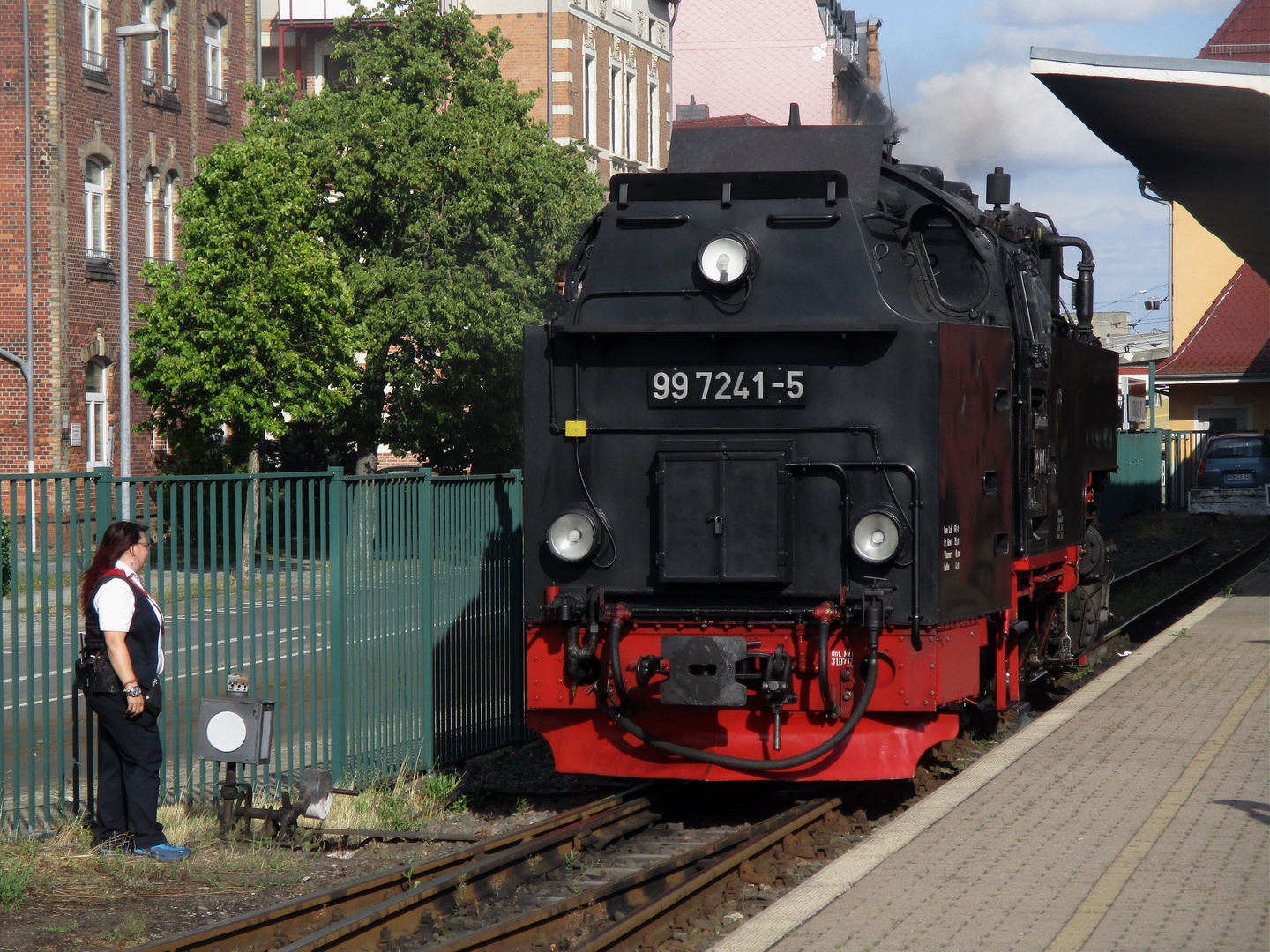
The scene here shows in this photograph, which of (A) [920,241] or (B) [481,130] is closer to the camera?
(A) [920,241]

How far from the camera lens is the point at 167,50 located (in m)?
31.8

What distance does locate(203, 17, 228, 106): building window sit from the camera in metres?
33.6

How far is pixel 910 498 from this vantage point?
26.5ft

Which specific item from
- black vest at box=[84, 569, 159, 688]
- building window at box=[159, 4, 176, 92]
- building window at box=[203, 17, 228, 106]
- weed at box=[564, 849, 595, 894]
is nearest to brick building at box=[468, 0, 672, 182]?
building window at box=[203, 17, 228, 106]

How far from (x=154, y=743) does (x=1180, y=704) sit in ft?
25.3

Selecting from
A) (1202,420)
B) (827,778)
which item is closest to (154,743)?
(827,778)

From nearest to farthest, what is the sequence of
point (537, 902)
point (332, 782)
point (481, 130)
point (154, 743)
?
point (537, 902), point (154, 743), point (332, 782), point (481, 130)

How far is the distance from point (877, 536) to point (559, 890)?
252 cm

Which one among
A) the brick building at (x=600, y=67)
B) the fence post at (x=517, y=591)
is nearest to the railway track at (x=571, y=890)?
the fence post at (x=517, y=591)

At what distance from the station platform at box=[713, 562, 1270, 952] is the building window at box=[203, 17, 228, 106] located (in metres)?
27.9

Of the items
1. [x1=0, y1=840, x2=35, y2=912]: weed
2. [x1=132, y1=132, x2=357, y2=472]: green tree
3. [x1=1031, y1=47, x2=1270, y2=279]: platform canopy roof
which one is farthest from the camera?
[x1=132, y1=132, x2=357, y2=472]: green tree

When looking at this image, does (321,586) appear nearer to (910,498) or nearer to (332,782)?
(332,782)

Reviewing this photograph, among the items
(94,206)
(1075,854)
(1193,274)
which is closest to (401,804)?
(1075,854)

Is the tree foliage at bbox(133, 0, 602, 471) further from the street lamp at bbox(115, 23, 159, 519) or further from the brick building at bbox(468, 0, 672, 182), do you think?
the brick building at bbox(468, 0, 672, 182)
